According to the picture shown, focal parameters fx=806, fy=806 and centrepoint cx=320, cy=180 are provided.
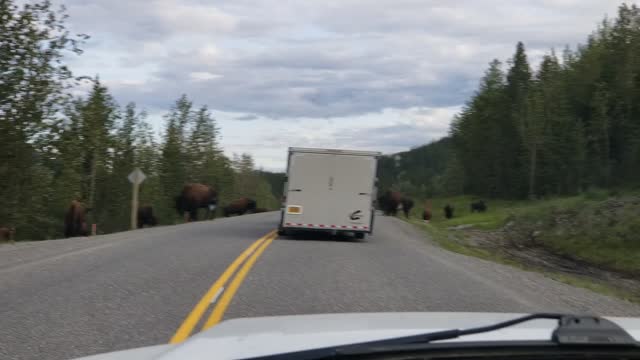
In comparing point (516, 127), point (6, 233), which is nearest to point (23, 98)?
point (6, 233)

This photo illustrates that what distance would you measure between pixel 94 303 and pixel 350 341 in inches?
296

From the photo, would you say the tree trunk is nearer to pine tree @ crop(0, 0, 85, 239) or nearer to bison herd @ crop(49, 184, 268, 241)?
bison herd @ crop(49, 184, 268, 241)

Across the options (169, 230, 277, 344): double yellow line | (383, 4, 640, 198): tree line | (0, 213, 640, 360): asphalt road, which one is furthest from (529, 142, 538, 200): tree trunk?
(169, 230, 277, 344): double yellow line

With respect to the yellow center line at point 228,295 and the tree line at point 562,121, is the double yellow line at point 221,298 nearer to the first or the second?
the yellow center line at point 228,295

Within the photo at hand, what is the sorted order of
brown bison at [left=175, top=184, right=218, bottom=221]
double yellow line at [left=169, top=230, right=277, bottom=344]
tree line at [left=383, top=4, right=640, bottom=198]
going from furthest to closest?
tree line at [left=383, top=4, right=640, bottom=198] → brown bison at [left=175, top=184, right=218, bottom=221] → double yellow line at [left=169, top=230, right=277, bottom=344]

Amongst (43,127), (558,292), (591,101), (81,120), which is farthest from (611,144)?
(558,292)

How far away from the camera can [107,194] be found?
2089 inches

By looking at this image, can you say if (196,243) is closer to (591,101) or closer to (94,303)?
(94,303)

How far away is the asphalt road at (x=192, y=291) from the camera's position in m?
8.06

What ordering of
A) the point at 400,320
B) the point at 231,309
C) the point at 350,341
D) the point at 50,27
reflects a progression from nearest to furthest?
the point at 350,341 < the point at 400,320 < the point at 231,309 < the point at 50,27

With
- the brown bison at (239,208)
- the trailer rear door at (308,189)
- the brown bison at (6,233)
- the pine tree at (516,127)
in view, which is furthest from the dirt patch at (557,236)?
the pine tree at (516,127)

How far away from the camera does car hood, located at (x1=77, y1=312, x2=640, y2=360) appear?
267cm

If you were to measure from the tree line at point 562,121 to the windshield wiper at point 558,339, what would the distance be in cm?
7168

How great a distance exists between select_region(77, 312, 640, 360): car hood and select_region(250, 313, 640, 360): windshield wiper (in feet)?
0.19
